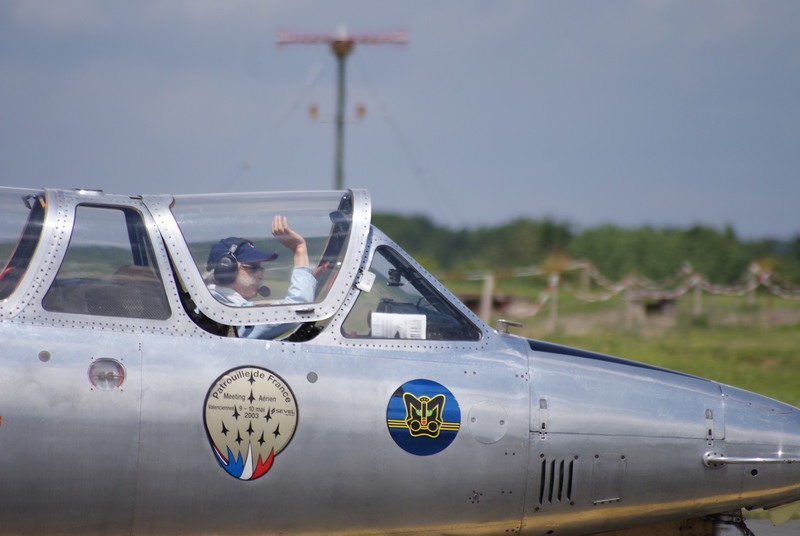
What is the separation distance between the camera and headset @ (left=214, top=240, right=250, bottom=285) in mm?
4355

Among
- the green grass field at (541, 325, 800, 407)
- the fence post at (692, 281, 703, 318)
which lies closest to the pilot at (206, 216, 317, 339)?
the green grass field at (541, 325, 800, 407)

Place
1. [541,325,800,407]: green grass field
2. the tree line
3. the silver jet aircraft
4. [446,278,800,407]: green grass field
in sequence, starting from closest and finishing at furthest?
1. the silver jet aircraft
2. [541,325,800,407]: green grass field
3. [446,278,800,407]: green grass field
4. the tree line

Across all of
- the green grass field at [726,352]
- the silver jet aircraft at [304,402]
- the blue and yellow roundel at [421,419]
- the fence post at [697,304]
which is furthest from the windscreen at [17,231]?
the fence post at [697,304]

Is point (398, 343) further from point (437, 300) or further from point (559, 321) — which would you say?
point (559, 321)

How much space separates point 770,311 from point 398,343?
48.2ft

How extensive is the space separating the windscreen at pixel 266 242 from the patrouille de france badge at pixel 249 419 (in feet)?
1.53

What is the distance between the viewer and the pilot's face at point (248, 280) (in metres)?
4.38

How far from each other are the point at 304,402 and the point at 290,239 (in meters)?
1.02

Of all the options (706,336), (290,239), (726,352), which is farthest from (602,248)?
(290,239)

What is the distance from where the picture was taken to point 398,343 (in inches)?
169

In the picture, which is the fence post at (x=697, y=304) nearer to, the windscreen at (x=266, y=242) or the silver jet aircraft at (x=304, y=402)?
the silver jet aircraft at (x=304, y=402)

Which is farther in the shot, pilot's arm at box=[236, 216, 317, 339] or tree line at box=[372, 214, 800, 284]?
tree line at box=[372, 214, 800, 284]

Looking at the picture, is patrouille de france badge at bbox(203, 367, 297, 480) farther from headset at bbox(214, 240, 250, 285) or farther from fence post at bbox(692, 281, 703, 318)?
fence post at bbox(692, 281, 703, 318)

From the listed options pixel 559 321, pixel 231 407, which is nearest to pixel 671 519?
pixel 231 407
